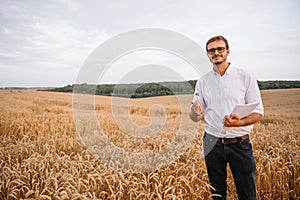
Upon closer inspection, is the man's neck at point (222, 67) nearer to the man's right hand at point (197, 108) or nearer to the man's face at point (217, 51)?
the man's face at point (217, 51)

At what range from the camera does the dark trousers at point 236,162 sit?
9.82ft

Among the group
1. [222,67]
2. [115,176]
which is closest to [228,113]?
[222,67]

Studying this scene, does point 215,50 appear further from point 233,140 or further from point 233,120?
point 233,140

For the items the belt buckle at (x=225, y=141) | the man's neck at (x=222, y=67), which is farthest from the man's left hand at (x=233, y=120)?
the man's neck at (x=222, y=67)

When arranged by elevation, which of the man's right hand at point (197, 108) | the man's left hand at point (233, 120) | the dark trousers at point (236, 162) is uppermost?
the man's right hand at point (197, 108)

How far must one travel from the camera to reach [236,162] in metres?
3.02

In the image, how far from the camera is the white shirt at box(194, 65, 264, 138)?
295 centimetres

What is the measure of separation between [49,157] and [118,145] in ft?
6.88

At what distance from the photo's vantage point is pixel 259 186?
13.6ft

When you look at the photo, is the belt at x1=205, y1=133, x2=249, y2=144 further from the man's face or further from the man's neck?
the man's face

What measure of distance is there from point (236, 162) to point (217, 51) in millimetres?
1468

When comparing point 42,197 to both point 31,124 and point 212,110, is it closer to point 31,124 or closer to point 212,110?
point 212,110

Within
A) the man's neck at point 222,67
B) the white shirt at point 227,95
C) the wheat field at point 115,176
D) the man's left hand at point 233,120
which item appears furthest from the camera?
the wheat field at point 115,176

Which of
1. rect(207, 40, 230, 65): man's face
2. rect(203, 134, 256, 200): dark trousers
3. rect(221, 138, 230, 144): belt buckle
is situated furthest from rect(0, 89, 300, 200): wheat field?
rect(207, 40, 230, 65): man's face
